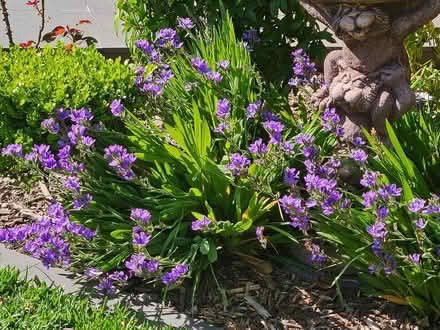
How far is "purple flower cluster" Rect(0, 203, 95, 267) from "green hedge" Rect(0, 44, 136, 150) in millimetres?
738

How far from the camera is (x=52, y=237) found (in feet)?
10.1

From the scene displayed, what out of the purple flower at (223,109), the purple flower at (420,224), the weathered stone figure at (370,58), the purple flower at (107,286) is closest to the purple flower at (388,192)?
the purple flower at (420,224)

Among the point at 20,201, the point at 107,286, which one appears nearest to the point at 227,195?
the point at 107,286

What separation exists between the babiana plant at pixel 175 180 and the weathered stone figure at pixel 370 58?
267mm

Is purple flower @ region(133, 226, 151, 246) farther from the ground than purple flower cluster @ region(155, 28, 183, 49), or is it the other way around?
purple flower cluster @ region(155, 28, 183, 49)

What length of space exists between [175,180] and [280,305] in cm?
79

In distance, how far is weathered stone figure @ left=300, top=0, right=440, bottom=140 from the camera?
10.1ft

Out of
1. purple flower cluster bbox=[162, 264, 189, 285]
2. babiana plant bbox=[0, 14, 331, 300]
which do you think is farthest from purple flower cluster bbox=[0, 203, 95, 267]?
purple flower cluster bbox=[162, 264, 189, 285]

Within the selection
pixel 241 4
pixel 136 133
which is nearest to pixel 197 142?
pixel 136 133

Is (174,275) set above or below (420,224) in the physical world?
below

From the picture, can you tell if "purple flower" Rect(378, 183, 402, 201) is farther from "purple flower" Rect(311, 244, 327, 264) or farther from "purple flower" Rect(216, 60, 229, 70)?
"purple flower" Rect(216, 60, 229, 70)

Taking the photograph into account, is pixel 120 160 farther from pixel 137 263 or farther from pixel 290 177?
pixel 290 177

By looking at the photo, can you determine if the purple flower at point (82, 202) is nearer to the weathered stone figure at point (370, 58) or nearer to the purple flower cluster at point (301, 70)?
the purple flower cluster at point (301, 70)

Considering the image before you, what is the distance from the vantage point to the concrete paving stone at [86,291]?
10.1ft
